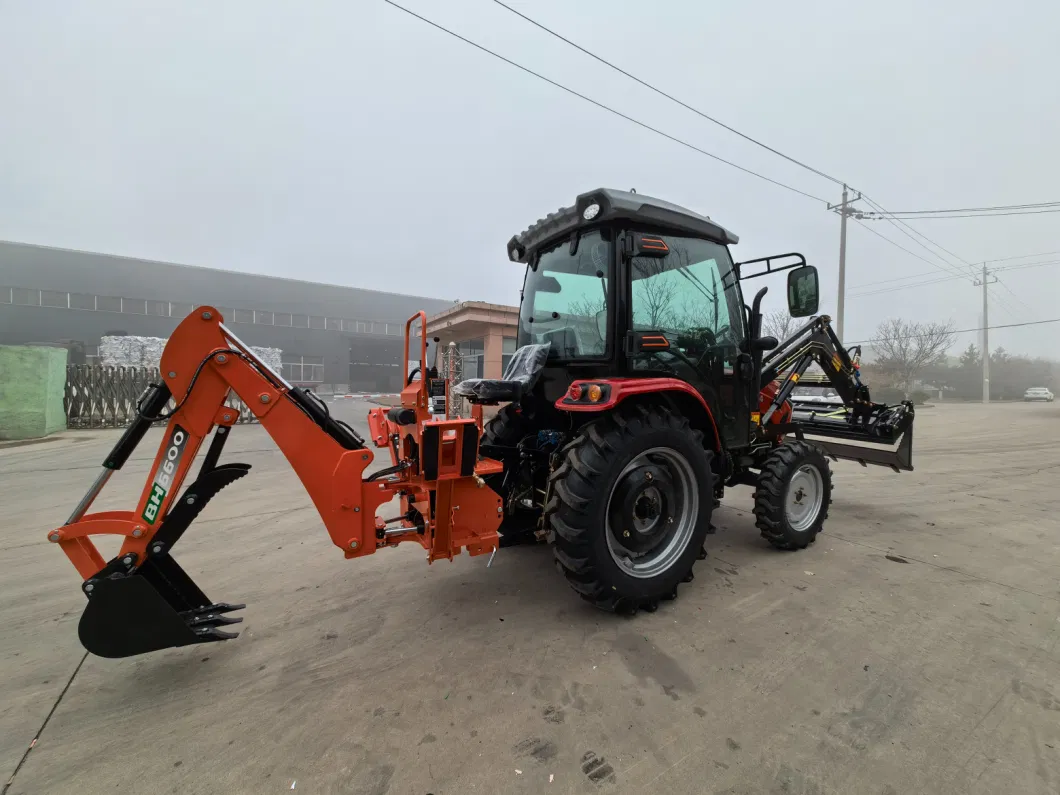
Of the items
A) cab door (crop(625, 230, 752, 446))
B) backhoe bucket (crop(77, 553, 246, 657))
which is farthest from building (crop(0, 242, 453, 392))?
cab door (crop(625, 230, 752, 446))

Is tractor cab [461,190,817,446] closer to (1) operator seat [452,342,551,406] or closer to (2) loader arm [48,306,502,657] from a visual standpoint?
(1) operator seat [452,342,551,406]

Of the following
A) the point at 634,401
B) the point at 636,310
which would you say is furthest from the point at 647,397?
the point at 636,310

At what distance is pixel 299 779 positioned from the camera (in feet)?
5.48

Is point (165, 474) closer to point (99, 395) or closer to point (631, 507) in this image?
point (631, 507)

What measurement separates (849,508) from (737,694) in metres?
4.18

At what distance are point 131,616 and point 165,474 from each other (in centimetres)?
63

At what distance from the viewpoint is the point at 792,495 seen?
402 cm

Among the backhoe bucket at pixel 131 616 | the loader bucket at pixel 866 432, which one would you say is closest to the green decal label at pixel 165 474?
the backhoe bucket at pixel 131 616

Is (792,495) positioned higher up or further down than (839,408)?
further down

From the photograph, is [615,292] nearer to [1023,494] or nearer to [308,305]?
[1023,494]

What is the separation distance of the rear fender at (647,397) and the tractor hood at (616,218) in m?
1.02

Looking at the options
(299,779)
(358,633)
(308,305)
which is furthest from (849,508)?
(308,305)

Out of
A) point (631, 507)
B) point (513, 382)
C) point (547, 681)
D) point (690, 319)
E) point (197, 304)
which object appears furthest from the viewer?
point (197, 304)

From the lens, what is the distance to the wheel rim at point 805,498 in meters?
3.96
